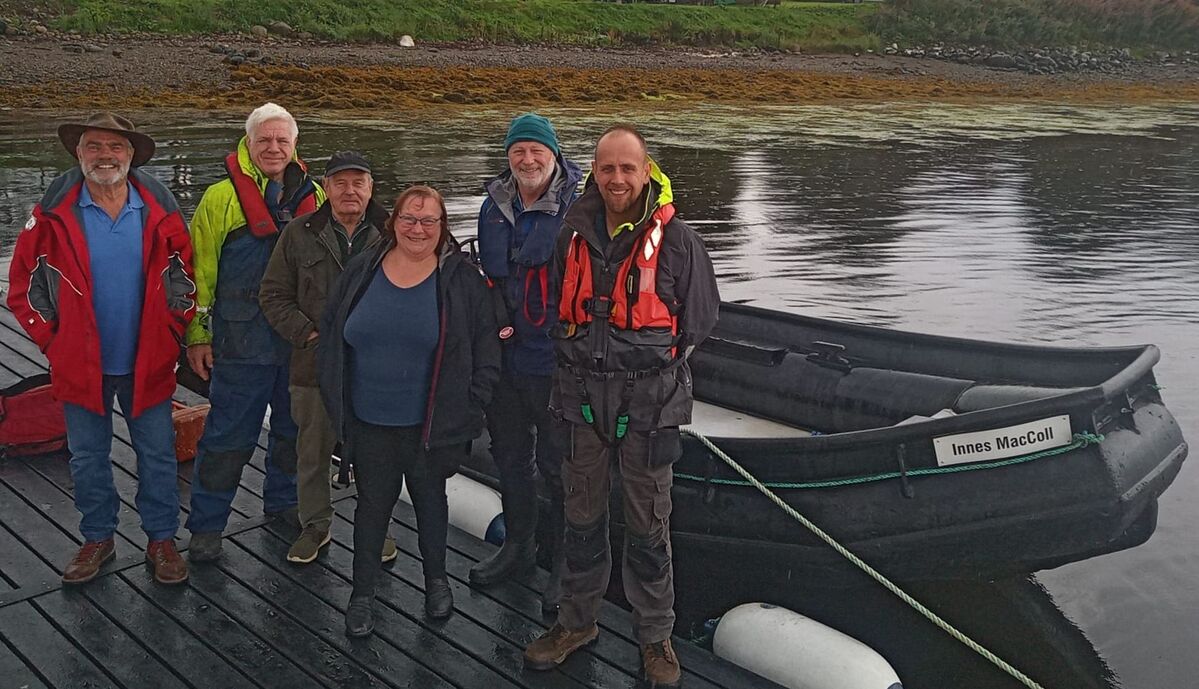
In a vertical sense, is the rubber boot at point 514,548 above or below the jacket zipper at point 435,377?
below

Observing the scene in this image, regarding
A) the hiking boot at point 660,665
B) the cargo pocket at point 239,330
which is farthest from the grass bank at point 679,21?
the hiking boot at point 660,665

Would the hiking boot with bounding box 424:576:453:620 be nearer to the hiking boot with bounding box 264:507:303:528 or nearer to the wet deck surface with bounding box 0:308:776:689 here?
the wet deck surface with bounding box 0:308:776:689

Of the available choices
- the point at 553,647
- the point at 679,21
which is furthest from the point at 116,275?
the point at 679,21

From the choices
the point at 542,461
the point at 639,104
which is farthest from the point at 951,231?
the point at 639,104

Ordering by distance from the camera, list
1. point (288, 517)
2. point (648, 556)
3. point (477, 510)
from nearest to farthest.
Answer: point (648, 556) < point (288, 517) < point (477, 510)

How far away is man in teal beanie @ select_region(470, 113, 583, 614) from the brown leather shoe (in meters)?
1.32

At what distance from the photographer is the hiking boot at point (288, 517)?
4.63m

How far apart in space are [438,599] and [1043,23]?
58.0 m

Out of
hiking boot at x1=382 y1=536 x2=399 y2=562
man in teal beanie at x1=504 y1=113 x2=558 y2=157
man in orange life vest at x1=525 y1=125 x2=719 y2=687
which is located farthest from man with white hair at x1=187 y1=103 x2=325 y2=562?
man in orange life vest at x1=525 y1=125 x2=719 y2=687

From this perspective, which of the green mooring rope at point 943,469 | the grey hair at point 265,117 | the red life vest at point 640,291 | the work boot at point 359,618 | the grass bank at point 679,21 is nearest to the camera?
the red life vest at point 640,291

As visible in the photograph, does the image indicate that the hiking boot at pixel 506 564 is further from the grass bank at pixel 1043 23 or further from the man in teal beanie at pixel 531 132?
the grass bank at pixel 1043 23

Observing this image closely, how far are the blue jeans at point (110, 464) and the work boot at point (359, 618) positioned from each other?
86cm

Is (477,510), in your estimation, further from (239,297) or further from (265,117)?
(265,117)

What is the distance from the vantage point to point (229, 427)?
13.4ft
